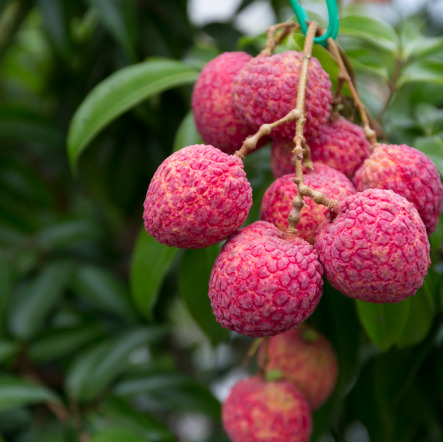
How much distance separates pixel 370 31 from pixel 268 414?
0.61 metres

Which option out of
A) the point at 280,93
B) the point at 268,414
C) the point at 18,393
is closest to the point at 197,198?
the point at 280,93

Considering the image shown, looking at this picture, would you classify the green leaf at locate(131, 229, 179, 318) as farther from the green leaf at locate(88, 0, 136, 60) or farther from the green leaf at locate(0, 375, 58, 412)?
the green leaf at locate(88, 0, 136, 60)

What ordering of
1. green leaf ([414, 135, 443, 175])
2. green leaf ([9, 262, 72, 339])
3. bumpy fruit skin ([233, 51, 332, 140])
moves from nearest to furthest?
1. bumpy fruit skin ([233, 51, 332, 140])
2. green leaf ([414, 135, 443, 175])
3. green leaf ([9, 262, 72, 339])

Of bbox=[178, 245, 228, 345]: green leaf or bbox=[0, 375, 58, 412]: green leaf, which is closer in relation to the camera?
bbox=[178, 245, 228, 345]: green leaf

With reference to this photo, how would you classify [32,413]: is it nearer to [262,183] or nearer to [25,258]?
[25,258]

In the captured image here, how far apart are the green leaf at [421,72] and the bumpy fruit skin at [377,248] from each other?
0.42 m

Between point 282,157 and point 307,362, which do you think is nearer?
point 282,157

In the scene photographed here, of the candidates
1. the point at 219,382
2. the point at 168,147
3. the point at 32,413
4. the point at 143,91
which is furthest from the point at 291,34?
the point at 219,382

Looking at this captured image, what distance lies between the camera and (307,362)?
84 cm

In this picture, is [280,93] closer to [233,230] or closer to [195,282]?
[233,230]

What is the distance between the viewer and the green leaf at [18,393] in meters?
1.01

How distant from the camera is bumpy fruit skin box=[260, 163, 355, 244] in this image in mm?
610

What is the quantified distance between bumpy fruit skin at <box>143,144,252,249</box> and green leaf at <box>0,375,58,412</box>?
60 cm

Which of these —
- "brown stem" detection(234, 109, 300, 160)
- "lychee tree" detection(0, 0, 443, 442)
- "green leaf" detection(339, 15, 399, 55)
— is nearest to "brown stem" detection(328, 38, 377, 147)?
"lychee tree" detection(0, 0, 443, 442)
